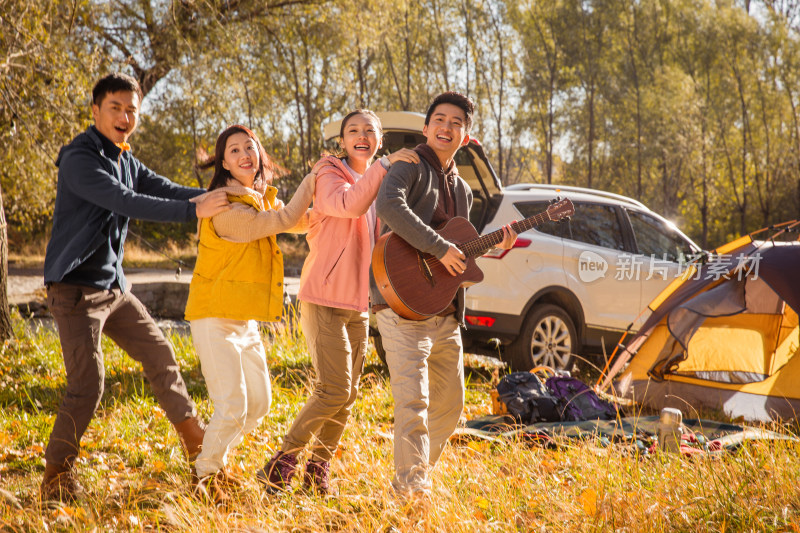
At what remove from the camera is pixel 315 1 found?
12047mm

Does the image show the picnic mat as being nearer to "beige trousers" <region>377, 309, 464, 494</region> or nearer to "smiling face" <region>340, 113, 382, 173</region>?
"beige trousers" <region>377, 309, 464, 494</region>

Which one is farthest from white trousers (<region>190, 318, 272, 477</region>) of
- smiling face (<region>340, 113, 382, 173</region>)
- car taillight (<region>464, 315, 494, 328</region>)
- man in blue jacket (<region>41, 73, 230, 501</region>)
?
car taillight (<region>464, 315, 494, 328</region>)

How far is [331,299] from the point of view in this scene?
3.27 meters

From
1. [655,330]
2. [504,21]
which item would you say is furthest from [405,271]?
[504,21]

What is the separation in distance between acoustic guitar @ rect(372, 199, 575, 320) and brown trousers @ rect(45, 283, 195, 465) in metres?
1.19

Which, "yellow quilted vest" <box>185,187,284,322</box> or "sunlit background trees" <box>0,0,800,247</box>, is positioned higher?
"sunlit background trees" <box>0,0,800,247</box>

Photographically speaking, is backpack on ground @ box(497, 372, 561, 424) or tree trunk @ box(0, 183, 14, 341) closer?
backpack on ground @ box(497, 372, 561, 424)

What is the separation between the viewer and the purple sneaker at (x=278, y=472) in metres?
3.30

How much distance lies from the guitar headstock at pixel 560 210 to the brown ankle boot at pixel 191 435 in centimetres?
207

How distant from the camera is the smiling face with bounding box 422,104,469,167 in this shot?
→ 3199 mm

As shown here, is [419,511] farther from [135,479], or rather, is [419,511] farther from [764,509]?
[135,479]

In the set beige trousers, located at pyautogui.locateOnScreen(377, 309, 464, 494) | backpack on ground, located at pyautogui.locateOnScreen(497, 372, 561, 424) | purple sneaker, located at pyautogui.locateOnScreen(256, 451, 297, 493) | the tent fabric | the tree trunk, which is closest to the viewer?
beige trousers, located at pyautogui.locateOnScreen(377, 309, 464, 494)

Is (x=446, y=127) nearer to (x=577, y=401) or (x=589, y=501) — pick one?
(x=589, y=501)

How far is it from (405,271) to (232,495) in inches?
49.8
